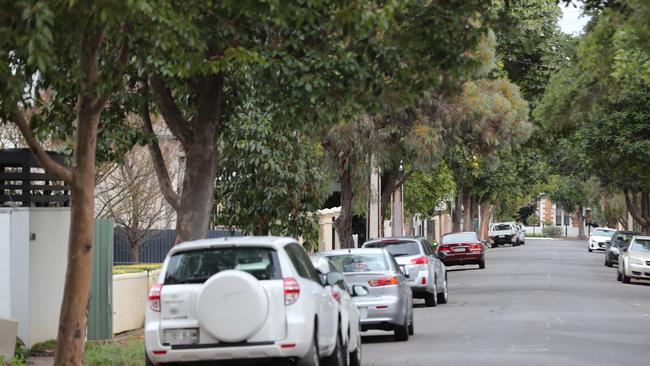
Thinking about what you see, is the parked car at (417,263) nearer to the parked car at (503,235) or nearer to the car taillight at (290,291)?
the car taillight at (290,291)

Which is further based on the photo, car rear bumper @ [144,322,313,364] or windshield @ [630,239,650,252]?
windshield @ [630,239,650,252]

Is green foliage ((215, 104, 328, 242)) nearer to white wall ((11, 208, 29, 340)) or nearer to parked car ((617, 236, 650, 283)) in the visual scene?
white wall ((11, 208, 29, 340))

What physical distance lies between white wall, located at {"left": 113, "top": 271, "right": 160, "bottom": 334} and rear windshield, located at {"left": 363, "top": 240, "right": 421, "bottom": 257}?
674 centimetres

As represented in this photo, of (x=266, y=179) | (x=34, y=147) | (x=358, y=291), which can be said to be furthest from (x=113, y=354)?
(x=266, y=179)

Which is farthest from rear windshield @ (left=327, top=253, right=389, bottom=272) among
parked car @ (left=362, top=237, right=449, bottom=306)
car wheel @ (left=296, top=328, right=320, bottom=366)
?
car wheel @ (left=296, top=328, right=320, bottom=366)

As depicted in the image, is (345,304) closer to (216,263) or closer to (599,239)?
(216,263)

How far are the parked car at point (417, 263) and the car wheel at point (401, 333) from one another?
273 inches

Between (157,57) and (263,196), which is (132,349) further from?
(263,196)

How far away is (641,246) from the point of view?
38938 millimetres

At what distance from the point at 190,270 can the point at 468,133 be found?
2251cm

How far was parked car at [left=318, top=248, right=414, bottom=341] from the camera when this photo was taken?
18.4 meters

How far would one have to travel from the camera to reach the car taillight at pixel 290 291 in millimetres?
11445

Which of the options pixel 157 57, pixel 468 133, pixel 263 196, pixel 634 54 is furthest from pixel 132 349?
pixel 468 133

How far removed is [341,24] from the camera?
45.9 ft
